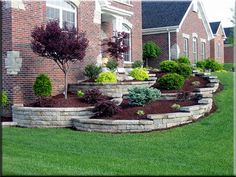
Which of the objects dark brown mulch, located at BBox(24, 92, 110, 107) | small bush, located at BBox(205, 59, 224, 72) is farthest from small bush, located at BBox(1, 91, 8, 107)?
small bush, located at BBox(205, 59, 224, 72)

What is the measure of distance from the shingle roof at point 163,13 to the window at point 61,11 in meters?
13.5

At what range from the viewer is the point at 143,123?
33.3ft

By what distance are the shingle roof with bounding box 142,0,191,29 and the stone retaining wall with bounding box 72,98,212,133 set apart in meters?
18.0

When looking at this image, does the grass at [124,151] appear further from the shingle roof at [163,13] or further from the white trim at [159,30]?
the shingle roof at [163,13]

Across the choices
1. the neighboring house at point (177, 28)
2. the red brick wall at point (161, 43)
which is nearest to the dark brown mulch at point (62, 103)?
the red brick wall at point (161, 43)

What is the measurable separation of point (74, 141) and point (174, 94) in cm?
477

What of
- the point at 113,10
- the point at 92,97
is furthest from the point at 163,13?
the point at 92,97

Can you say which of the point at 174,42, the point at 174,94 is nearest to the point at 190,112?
the point at 174,94

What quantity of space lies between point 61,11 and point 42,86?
3.72 metres

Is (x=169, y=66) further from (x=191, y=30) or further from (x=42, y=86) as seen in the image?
(x=191, y=30)

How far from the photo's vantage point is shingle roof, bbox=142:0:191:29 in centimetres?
2858

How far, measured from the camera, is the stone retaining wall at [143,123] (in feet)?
33.4

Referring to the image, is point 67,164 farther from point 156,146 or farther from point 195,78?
point 195,78

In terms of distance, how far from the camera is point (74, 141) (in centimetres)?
895
